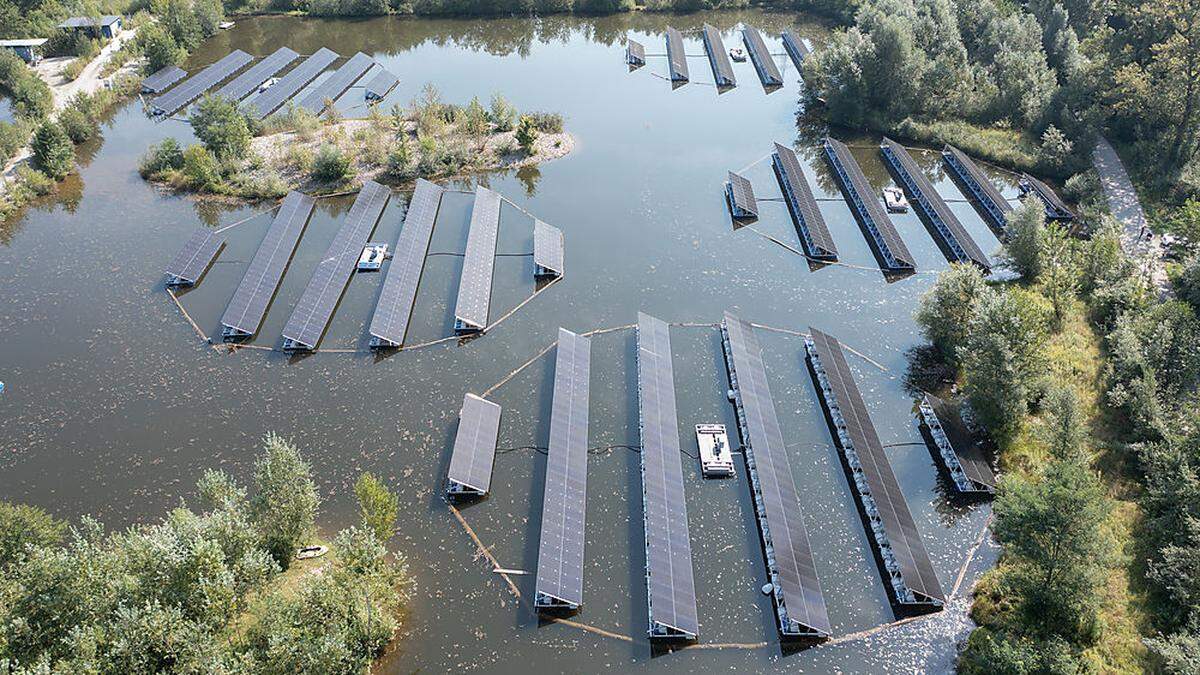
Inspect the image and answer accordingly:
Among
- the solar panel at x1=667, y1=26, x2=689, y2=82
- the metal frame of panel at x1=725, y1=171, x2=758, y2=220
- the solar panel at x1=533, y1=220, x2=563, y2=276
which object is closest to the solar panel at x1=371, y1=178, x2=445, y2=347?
the solar panel at x1=533, y1=220, x2=563, y2=276

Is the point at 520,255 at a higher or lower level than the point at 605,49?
lower

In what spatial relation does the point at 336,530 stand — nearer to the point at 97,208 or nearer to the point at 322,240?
the point at 322,240

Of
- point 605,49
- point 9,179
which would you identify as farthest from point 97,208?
point 605,49

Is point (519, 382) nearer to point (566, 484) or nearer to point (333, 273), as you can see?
point (566, 484)

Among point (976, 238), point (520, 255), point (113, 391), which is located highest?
point (976, 238)

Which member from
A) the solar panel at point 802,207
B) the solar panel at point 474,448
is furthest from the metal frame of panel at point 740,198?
the solar panel at point 474,448

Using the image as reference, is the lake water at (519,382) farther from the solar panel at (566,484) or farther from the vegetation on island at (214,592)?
the vegetation on island at (214,592)

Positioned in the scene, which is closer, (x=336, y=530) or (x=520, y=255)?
(x=336, y=530)

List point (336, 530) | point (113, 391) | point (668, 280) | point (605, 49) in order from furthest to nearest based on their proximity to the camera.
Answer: point (605, 49) < point (668, 280) < point (113, 391) < point (336, 530)
